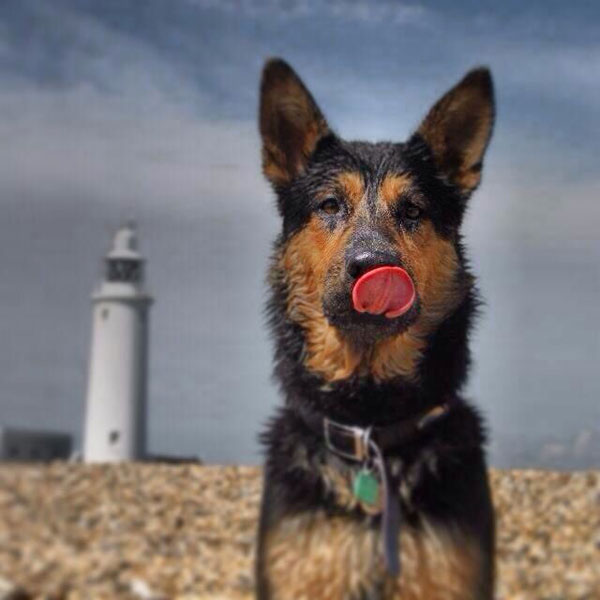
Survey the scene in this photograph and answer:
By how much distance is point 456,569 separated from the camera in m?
3.13

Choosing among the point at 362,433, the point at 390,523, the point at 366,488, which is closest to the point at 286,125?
the point at 362,433

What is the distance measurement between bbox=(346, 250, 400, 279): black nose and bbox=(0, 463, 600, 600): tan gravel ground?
2032 mm

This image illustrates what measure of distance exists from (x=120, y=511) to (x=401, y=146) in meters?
2.85

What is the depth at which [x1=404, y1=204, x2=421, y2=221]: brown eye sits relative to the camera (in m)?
3.35

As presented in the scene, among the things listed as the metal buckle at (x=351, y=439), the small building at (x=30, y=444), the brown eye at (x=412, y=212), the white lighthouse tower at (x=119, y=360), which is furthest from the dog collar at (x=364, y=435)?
the small building at (x=30, y=444)

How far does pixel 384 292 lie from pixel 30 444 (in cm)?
232

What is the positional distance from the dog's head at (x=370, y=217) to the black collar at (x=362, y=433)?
18cm

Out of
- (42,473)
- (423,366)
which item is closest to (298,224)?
(423,366)

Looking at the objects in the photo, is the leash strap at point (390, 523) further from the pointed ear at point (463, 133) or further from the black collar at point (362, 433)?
the pointed ear at point (463, 133)

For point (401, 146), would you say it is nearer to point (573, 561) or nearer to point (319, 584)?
point (319, 584)

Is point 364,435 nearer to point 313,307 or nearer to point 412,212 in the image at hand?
point 313,307

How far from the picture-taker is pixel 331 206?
11.1ft

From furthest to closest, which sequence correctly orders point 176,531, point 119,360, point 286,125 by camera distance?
1. point 176,531
2. point 119,360
3. point 286,125

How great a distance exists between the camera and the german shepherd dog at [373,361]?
3148 millimetres
